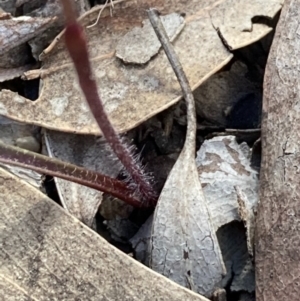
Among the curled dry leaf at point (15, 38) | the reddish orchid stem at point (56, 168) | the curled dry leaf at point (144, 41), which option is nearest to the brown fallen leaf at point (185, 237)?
the reddish orchid stem at point (56, 168)

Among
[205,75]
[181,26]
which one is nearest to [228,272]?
[205,75]

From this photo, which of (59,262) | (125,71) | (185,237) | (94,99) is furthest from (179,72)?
(59,262)

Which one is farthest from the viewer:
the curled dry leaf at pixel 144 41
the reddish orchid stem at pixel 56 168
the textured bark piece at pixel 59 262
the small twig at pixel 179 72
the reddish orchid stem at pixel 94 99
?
the curled dry leaf at pixel 144 41

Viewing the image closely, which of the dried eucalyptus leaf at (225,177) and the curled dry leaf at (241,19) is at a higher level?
the curled dry leaf at (241,19)

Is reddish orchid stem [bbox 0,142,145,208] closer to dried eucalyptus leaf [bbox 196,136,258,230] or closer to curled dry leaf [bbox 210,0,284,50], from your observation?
dried eucalyptus leaf [bbox 196,136,258,230]

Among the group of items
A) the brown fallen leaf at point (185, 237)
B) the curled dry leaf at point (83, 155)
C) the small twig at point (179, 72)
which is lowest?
the brown fallen leaf at point (185, 237)

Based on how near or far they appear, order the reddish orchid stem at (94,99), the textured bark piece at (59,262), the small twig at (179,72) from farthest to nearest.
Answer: the small twig at (179,72)
the textured bark piece at (59,262)
the reddish orchid stem at (94,99)

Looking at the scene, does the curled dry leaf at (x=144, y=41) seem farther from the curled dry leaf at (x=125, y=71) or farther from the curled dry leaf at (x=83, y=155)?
the curled dry leaf at (x=83, y=155)
